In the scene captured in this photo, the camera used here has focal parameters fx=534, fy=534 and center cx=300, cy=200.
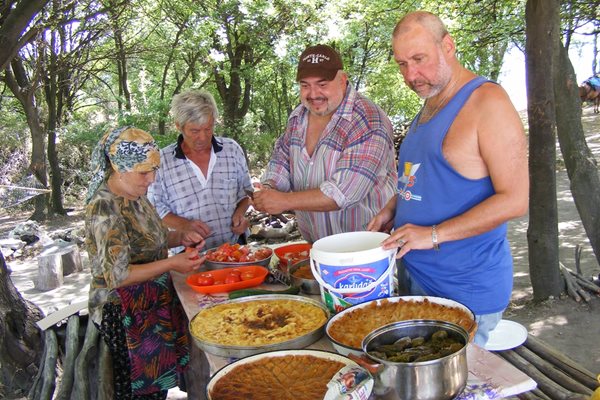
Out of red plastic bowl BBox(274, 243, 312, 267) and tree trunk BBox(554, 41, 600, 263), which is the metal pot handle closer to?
red plastic bowl BBox(274, 243, 312, 267)

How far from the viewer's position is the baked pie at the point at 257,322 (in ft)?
6.40

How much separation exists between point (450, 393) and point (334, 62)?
191 cm

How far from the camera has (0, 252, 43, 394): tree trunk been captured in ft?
14.2

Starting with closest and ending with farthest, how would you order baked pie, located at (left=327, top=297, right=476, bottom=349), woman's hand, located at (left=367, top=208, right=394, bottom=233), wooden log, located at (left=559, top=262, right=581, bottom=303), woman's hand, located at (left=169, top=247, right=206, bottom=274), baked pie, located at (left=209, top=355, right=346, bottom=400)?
1. baked pie, located at (left=209, top=355, right=346, bottom=400)
2. baked pie, located at (left=327, top=297, right=476, bottom=349)
3. woman's hand, located at (left=367, top=208, right=394, bottom=233)
4. woman's hand, located at (left=169, top=247, right=206, bottom=274)
5. wooden log, located at (left=559, top=262, right=581, bottom=303)

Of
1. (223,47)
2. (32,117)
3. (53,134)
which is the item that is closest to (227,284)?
(32,117)

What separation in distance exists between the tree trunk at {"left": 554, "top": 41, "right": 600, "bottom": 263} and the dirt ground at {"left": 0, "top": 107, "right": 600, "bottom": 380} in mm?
714

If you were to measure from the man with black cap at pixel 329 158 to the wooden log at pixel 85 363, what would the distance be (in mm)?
1559

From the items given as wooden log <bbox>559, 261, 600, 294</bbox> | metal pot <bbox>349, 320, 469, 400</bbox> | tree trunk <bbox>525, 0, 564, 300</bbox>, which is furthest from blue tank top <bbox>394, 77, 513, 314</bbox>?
wooden log <bbox>559, 261, 600, 294</bbox>

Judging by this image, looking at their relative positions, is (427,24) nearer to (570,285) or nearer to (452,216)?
(452,216)

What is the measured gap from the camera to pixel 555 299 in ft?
17.8

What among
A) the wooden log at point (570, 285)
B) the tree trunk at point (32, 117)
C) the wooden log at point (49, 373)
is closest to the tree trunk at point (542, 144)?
the wooden log at point (570, 285)

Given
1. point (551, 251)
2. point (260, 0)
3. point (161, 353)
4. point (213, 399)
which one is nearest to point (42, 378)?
point (161, 353)

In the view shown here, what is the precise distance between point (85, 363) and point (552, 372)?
9.61 ft

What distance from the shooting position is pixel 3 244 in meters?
9.36
